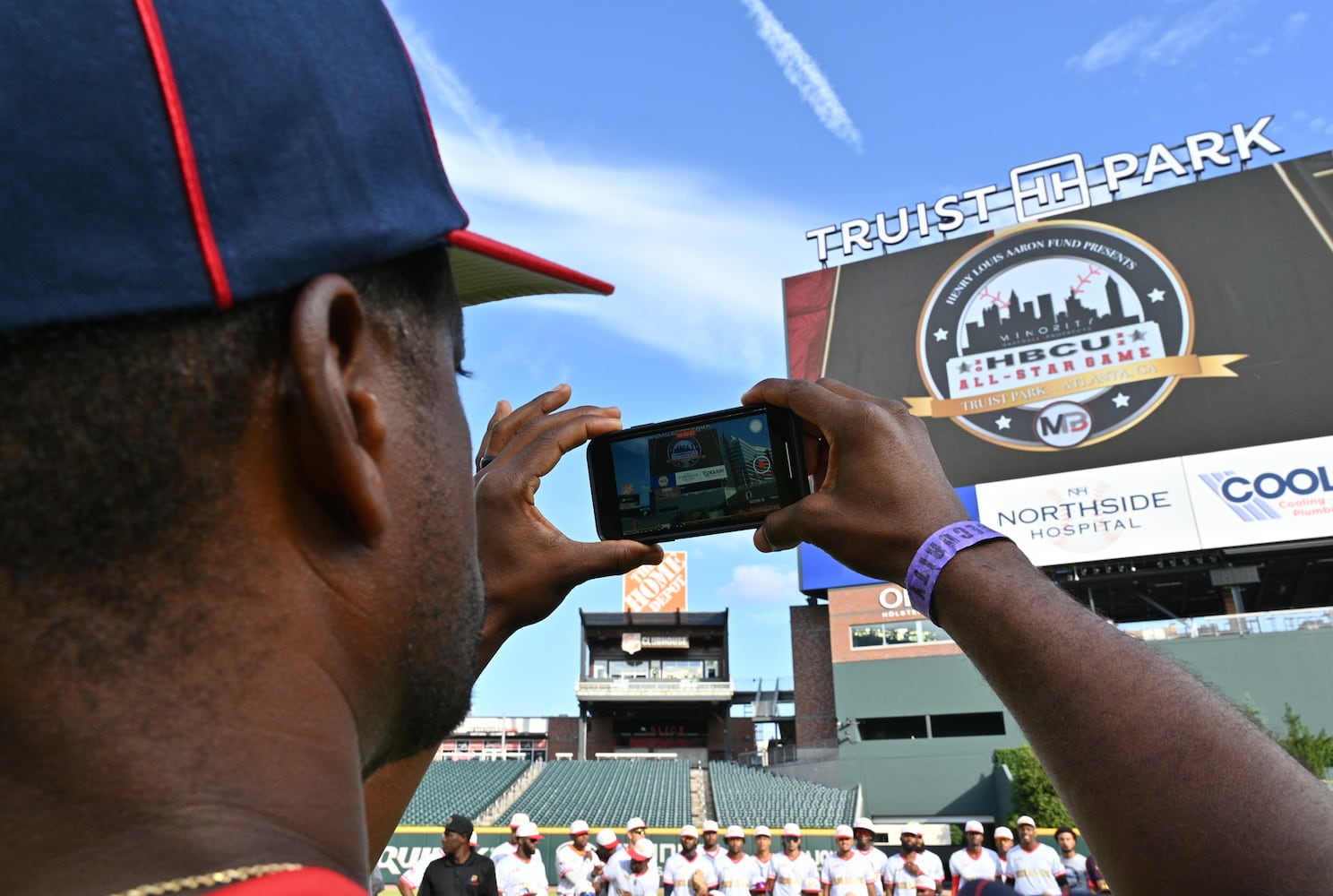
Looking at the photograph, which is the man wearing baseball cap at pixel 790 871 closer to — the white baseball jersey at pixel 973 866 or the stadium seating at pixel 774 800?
the white baseball jersey at pixel 973 866

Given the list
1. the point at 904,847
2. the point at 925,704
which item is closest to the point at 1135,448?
the point at 925,704

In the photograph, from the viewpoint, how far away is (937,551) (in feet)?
4.05

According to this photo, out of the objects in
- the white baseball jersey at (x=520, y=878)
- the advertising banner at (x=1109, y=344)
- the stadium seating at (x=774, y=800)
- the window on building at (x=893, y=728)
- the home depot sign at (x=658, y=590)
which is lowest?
the stadium seating at (x=774, y=800)

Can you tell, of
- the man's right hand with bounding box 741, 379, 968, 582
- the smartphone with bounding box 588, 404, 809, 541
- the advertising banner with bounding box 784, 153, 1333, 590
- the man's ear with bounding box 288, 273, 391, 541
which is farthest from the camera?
the advertising banner with bounding box 784, 153, 1333, 590

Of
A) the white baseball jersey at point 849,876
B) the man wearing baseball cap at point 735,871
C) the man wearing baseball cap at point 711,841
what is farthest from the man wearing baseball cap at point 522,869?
the white baseball jersey at point 849,876

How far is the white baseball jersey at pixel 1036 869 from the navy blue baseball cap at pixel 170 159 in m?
11.8

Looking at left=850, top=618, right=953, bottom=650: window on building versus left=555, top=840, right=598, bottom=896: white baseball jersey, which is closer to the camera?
left=555, top=840, right=598, bottom=896: white baseball jersey

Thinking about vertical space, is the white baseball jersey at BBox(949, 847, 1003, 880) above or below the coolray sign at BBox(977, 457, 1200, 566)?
below

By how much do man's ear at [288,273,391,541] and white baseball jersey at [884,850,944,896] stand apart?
41.6 feet

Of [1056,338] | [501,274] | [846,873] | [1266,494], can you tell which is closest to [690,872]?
[846,873]

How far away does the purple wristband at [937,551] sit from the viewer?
3.98 ft

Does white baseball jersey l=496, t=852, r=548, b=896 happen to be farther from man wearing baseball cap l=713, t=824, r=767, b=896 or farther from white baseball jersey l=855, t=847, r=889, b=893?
white baseball jersey l=855, t=847, r=889, b=893

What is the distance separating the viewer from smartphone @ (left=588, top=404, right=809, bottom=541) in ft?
5.82

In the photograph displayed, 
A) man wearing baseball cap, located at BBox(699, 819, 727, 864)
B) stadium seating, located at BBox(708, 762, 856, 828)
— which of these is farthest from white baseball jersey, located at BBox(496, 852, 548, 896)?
stadium seating, located at BBox(708, 762, 856, 828)
